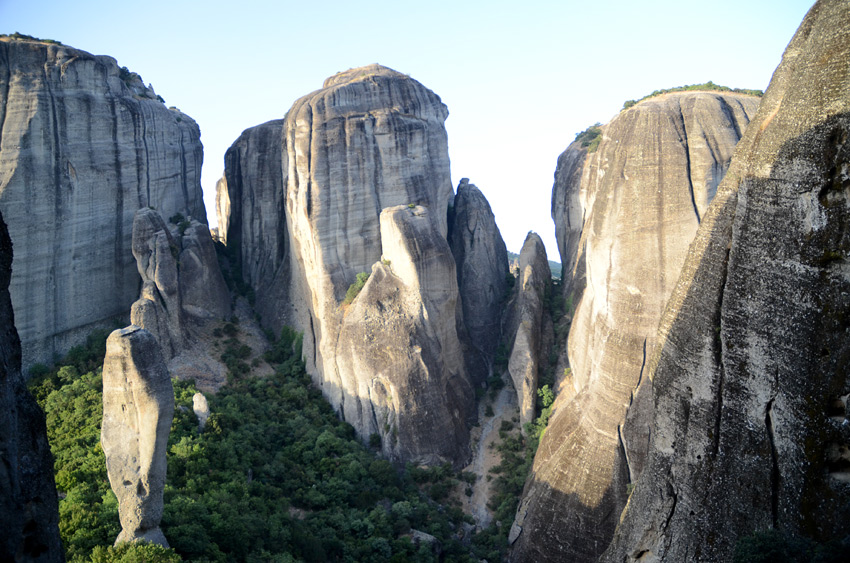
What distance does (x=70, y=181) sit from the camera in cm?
3089

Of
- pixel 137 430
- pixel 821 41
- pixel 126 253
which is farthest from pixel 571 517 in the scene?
pixel 126 253

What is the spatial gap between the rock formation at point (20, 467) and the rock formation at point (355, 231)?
68.7 feet

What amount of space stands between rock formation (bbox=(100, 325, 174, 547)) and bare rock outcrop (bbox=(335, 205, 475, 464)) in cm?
1398

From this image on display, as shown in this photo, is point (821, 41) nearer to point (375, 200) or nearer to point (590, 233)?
point (590, 233)

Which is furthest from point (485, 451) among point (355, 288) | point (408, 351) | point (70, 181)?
point (70, 181)

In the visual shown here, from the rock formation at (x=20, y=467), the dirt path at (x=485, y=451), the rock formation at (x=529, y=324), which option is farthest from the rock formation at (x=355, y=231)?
the rock formation at (x=20, y=467)

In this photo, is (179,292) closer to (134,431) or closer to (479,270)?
(479,270)

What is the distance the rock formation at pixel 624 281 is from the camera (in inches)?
903

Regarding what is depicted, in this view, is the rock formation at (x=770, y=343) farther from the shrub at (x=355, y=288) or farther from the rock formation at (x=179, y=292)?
the rock formation at (x=179, y=292)

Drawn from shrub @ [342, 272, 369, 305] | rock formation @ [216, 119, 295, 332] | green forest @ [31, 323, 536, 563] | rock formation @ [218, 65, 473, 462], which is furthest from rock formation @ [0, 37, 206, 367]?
shrub @ [342, 272, 369, 305]

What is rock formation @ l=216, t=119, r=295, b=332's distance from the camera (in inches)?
1468

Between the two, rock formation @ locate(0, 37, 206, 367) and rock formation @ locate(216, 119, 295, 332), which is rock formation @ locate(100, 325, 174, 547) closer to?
rock formation @ locate(0, 37, 206, 367)

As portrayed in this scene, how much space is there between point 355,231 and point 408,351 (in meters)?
7.47

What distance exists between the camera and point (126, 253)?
33.2 meters
